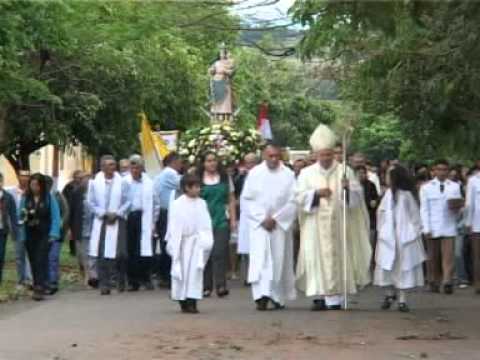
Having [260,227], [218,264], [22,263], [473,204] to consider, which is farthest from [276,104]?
[260,227]

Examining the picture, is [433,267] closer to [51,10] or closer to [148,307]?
[148,307]

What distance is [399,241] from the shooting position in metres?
14.5

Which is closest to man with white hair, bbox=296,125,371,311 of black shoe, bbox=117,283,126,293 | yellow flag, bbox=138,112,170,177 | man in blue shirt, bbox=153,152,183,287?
man in blue shirt, bbox=153,152,183,287

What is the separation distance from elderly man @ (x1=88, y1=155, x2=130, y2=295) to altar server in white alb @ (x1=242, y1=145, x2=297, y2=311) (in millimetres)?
2842

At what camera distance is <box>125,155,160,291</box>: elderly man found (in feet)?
57.6

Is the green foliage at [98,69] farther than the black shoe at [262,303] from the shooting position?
Yes

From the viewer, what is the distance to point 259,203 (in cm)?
1491

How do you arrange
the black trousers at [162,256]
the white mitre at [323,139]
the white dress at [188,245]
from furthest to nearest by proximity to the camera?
the black trousers at [162,256]
the white mitre at [323,139]
the white dress at [188,245]

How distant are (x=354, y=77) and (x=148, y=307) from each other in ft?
21.8

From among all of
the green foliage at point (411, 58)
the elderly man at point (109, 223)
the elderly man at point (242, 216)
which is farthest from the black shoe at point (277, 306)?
the elderly man at point (109, 223)

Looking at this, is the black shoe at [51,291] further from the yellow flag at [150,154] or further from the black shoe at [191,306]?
the yellow flag at [150,154]

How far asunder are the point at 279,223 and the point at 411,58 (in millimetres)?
2545

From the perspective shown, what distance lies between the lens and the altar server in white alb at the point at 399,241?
14.4 meters

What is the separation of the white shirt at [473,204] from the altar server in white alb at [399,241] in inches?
108
